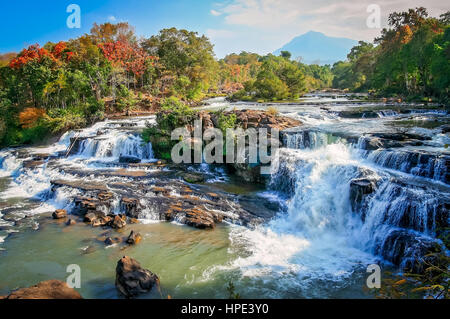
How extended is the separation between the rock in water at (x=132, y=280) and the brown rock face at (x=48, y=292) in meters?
0.91

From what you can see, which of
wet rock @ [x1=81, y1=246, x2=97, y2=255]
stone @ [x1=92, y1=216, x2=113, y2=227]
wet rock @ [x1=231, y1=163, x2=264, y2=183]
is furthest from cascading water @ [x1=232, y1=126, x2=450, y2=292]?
stone @ [x1=92, y1=216, x2=113, y2=227]

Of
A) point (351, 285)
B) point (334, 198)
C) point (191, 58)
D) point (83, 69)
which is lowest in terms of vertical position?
point (351, 285)

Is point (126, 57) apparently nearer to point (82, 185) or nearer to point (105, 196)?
point (82, 185)

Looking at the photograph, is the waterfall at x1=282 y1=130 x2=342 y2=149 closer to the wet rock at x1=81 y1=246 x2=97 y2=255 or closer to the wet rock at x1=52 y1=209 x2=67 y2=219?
the wet rock at x1=81 y1=246 x2=97 y2=255

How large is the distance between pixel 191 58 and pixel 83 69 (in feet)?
42.6

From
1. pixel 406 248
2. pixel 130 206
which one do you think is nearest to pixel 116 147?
pixel 130 206

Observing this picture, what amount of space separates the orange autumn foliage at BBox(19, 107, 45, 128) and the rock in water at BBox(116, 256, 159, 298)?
68.8 feet

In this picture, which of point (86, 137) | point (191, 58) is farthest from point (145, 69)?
point (86, 137)

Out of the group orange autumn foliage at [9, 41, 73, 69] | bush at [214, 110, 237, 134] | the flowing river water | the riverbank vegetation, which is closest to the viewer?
the flowing river water

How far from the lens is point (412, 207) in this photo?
7.67 meters

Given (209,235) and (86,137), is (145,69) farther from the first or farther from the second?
(209,235)

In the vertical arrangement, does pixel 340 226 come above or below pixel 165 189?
below

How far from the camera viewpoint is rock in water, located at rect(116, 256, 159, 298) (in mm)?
6148

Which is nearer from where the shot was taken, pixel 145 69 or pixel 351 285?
pixel 351 285
